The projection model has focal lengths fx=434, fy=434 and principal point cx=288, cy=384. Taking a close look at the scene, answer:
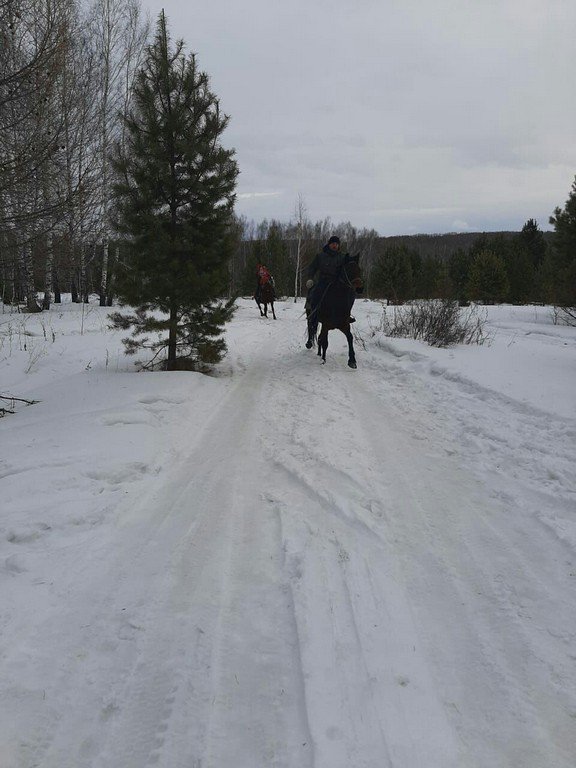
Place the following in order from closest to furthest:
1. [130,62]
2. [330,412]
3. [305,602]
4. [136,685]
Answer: [136,685] → [305,602] → [330,412] → [130,62]

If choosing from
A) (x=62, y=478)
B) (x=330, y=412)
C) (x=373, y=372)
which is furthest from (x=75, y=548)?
(x=373, y=372)

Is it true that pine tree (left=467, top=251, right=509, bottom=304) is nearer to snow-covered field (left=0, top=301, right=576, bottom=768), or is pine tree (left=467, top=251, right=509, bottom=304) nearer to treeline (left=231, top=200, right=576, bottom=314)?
treeline (left=231, top=200, right=576, bottom=314)

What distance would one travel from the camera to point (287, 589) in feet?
7.92

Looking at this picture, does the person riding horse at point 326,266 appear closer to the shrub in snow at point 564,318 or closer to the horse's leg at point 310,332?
the horse's leg at point 310,332

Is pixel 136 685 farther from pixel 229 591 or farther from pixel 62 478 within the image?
pixel 62 478

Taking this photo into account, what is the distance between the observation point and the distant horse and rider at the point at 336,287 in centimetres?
779

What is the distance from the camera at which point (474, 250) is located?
4297 centimetres

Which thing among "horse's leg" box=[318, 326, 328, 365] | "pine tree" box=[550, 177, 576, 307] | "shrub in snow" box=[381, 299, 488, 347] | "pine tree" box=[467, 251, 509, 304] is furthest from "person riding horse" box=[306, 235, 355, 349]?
"pine tree" box=[467, 251, 509, 304]

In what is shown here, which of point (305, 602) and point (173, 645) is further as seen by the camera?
point (305, 602)

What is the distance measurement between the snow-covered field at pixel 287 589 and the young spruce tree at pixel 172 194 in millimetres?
2159

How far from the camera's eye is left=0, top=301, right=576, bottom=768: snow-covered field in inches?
65.6

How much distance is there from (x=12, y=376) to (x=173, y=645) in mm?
7795

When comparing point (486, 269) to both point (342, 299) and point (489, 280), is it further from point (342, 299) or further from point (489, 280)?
point (342, 299)

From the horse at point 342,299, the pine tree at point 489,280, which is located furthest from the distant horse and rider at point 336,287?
the pine tree at point 489,280
